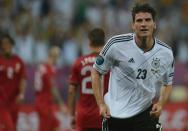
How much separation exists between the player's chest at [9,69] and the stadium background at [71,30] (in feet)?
14.0

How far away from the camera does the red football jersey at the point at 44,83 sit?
1703 cm

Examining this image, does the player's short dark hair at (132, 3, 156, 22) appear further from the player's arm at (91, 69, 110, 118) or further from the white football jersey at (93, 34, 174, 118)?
the player's arm at (91, 69, 110, 118)

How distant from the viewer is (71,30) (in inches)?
826

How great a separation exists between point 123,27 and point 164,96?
13397 mm

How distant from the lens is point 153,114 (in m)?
8.12

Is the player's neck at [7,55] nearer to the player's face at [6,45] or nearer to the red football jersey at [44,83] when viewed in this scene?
the player's face at [6,45]

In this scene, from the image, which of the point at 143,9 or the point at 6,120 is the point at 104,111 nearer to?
the point at 143,9

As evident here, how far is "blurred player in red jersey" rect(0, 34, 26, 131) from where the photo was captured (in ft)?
45.6

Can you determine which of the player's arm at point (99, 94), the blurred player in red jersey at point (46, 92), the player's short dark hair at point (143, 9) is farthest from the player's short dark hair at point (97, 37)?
the blurred player in red jersey at point (46, 92)

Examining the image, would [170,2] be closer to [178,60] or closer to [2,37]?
[178,60]

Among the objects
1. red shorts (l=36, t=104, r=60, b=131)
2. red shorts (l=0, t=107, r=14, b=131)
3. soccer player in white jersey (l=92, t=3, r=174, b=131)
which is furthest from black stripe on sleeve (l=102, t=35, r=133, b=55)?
red shorts (l=36, t=104, r=60, b=131)

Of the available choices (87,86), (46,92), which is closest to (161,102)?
(87,86)

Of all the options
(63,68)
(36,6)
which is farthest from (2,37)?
(36,6)

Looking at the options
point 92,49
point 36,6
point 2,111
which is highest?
point 36,6
